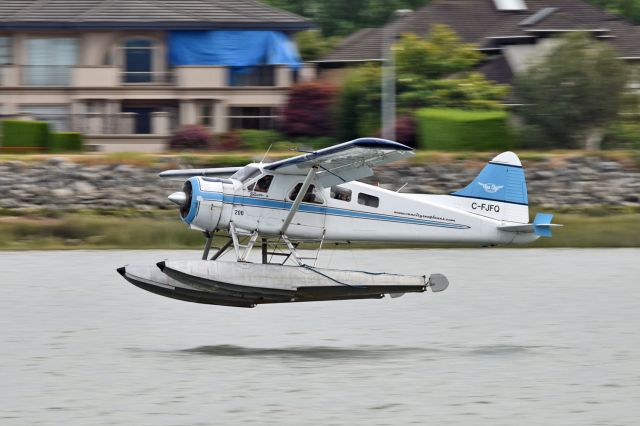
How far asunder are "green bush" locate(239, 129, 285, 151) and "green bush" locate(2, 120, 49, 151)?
6.43 meters

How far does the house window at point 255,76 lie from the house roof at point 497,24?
4141mm

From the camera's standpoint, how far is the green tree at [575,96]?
35844mm

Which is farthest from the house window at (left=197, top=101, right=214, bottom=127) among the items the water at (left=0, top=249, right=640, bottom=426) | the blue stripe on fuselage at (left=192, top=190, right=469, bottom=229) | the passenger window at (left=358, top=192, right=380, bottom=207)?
the passenger window at (left=358, top=192, right=380, bottom=207)

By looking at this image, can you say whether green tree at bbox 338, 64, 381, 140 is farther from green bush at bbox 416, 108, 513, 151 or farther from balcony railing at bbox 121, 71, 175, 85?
balcony railing at bbox 121, 71, 175, 85

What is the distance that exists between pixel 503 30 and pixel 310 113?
9205 mm

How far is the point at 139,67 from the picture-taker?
4150 centimetres

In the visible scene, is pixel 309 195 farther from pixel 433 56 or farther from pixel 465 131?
pixel 433 56

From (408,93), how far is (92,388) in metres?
25.8

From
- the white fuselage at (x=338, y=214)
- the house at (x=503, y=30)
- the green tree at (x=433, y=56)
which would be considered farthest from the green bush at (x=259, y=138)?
the white fuselage at (x=338, y=214)

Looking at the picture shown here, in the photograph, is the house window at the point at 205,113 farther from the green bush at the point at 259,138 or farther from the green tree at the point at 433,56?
the green tree at the point at 433,56

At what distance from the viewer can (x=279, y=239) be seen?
16625mm

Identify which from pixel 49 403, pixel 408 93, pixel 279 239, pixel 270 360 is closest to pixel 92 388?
pixel 49 403

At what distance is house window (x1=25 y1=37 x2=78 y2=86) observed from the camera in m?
41.5

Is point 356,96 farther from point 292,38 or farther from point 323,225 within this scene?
point 323,225
